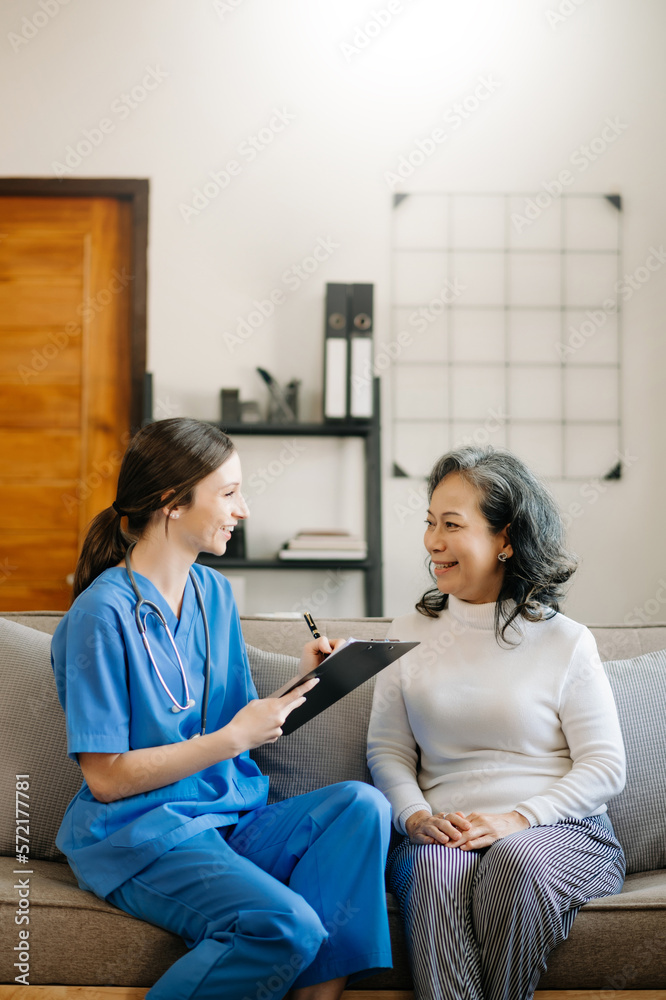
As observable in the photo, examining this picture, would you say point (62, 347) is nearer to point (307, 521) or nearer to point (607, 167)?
point (307, 521)

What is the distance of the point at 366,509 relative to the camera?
9.43ft

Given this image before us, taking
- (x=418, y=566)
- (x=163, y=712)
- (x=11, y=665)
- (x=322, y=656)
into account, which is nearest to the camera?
(x=163, y=712)

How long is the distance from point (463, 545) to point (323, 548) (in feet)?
4.08

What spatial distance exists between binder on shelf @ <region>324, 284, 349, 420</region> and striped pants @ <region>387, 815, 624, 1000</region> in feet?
5.53

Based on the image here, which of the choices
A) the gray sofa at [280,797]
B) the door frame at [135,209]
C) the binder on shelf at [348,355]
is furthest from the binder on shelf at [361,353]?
the gray sofa at [280,797]

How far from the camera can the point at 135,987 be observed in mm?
1193

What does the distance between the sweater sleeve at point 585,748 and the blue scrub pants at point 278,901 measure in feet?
0.93

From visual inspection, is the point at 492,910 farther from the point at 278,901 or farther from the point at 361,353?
the point at 361,353

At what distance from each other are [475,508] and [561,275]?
5.60 ft

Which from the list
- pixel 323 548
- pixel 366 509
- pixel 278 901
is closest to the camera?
pixel 278 901

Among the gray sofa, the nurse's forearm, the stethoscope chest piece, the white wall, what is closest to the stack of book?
the white wall

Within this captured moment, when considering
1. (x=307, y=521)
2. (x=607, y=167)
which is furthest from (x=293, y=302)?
(x=607, y=167)

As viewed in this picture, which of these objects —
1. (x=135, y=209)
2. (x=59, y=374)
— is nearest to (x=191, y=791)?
(x=59, y=374)

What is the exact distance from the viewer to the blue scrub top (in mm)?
1190
